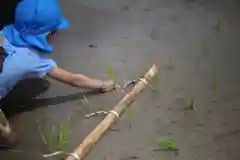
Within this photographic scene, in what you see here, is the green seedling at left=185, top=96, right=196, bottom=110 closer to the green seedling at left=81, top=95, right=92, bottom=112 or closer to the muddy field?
the muddy field

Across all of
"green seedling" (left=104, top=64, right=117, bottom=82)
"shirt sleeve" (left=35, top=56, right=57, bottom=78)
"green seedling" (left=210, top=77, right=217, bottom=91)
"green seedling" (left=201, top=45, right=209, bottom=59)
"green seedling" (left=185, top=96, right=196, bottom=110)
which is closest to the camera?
"shirt sleeve" (left=35, top=56, right=57, bottom=78)

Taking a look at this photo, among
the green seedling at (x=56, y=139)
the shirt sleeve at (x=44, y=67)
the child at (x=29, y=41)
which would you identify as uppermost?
the child at (x=29, y=41)

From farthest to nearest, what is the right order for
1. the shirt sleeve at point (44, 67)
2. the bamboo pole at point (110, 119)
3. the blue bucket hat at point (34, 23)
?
the shirt sleeve at point (44, 67)
the blue bucket hat at point (34, 23)
the bamboo pole at point (110, 119)

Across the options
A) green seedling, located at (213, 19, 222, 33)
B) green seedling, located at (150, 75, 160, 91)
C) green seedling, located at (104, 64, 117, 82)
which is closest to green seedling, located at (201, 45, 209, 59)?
green seedling, located at (213, 19, 222, 33)

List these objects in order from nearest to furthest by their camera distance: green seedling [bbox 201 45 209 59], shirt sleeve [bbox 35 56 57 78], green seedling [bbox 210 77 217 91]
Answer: shirt sleeve [bbox 35 56 57 78], green seedling [bbox 210 77 217 91], green seedling [bbox 201 45 209 59]

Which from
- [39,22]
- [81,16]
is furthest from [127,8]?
[39,22]

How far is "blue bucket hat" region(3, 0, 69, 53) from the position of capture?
108 inches

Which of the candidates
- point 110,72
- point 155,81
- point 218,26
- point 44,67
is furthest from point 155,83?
point 218,26

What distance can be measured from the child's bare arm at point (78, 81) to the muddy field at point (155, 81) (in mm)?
65

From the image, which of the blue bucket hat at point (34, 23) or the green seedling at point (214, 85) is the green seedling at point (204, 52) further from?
the blue bucket hat at point (34, 23)

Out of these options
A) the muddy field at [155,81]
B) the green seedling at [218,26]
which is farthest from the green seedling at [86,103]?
the green seedling at [218,26]

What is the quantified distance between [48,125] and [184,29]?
62.6 inches

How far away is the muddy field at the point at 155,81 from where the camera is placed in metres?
2.69

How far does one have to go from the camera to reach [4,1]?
3592 millimetres
